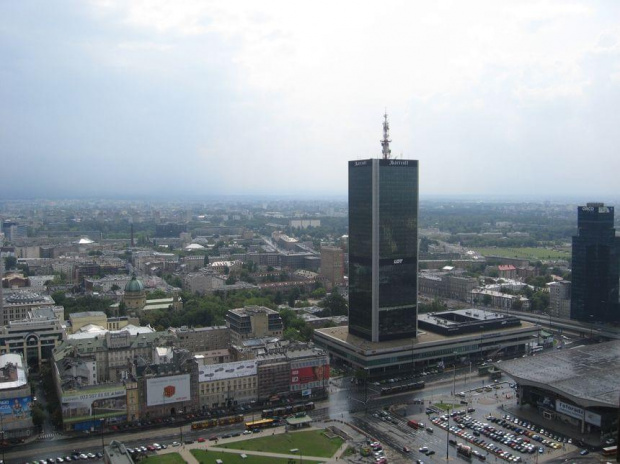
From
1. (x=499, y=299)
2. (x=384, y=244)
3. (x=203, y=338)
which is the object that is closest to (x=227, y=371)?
(x=203, y=338)

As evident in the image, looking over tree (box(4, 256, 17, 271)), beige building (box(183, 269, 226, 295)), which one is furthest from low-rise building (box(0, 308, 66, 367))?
tree (box(4, 256, 17, 271))

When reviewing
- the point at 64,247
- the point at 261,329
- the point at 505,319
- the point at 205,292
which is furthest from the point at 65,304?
the point at 64,247

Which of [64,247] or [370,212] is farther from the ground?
[370,212]

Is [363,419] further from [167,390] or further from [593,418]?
[593,418]

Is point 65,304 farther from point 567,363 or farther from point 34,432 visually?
point 567,363

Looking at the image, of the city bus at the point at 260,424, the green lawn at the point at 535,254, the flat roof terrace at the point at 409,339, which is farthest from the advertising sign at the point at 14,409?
the green lawn at the point at 535,254

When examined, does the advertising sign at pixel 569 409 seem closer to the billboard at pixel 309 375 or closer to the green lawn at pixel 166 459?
the billboard at pixel 309 375

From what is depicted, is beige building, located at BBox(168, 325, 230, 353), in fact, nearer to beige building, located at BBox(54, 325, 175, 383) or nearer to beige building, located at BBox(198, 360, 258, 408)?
beige building, located at BBox(54, 325, 175, 383)
